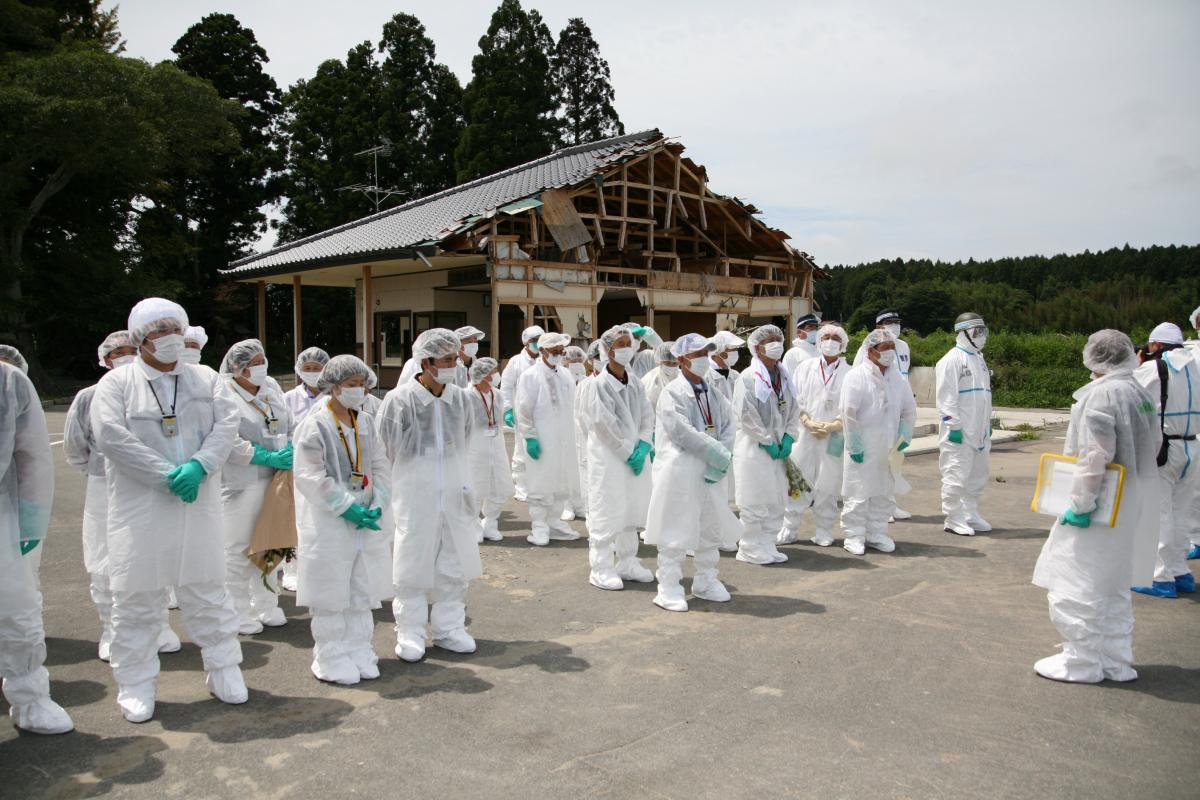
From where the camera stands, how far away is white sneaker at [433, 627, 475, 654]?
5297mm

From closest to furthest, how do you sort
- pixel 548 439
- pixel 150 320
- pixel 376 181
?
pixel 150 320
pixel 548 439
pixel 376 181

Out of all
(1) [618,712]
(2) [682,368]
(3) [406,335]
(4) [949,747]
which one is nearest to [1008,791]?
(4) [949,747]

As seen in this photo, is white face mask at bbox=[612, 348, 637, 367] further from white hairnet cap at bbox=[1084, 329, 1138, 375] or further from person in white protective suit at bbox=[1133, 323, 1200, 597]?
person in white protective suit at bbox=[1133, 323, 1200, 597]

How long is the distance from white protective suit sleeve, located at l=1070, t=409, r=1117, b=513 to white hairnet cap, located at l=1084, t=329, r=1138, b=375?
28 cm

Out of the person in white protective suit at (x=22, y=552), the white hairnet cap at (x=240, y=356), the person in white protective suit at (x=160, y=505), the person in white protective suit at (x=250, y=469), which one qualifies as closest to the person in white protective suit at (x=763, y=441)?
the person in white protective suit at (x=250, y=469)

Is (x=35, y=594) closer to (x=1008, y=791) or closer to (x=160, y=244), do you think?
(x=1008, y=791)

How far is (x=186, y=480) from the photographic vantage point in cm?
427

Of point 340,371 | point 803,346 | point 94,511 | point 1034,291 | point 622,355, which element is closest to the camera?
point 340,371

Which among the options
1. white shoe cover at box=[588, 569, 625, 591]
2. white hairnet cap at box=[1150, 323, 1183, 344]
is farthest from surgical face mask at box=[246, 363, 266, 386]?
white hairnet cap at box=[1150, 323, 1183, 344]

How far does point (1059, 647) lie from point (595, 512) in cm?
325

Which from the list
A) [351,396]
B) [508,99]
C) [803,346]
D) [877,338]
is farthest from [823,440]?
[508,99]

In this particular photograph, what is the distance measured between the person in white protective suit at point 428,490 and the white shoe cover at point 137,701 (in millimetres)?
1347

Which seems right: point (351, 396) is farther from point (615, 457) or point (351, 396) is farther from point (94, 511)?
point (615, 457)

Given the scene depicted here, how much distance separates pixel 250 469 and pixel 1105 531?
16.6 feet
